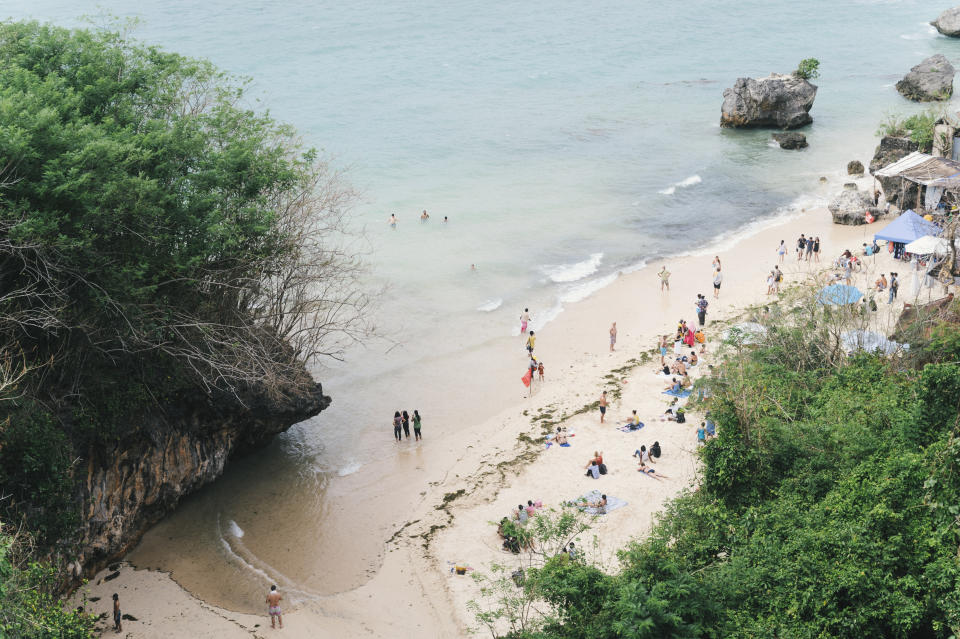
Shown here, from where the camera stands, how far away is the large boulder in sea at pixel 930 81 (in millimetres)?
59906

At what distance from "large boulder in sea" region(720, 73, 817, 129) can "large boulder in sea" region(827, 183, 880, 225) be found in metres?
17.8

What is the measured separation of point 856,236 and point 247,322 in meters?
31.0

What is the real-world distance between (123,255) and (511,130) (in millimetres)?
44239

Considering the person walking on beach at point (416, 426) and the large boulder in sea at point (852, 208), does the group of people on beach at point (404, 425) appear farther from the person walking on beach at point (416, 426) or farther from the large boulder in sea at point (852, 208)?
the large boulder in sea at point (852, 208)

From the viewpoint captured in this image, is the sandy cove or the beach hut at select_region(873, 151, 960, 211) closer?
the sandy cove

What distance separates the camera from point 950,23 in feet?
266

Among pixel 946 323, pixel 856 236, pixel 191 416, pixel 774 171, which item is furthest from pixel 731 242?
pixel 191 416

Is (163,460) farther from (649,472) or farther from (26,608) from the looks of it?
(649,472)

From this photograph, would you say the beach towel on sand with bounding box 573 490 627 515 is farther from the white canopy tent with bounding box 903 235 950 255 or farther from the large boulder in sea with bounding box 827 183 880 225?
the large boulder in sea with bounding box 827 183 880 225

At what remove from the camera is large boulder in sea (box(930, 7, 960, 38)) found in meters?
80.6

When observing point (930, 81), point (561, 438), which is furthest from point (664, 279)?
point (930, 81)

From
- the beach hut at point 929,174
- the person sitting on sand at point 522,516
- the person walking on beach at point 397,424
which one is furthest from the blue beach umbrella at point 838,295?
the person walking on beach at point 397,424

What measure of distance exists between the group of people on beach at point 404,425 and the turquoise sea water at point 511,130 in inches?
30.0

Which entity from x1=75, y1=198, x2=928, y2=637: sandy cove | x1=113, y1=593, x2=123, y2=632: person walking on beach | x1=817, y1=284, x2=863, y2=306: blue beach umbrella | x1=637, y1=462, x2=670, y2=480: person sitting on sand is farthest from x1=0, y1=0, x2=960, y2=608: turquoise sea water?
x1=817, y1=284, x2=863, y2=306: blue beach umbrella
